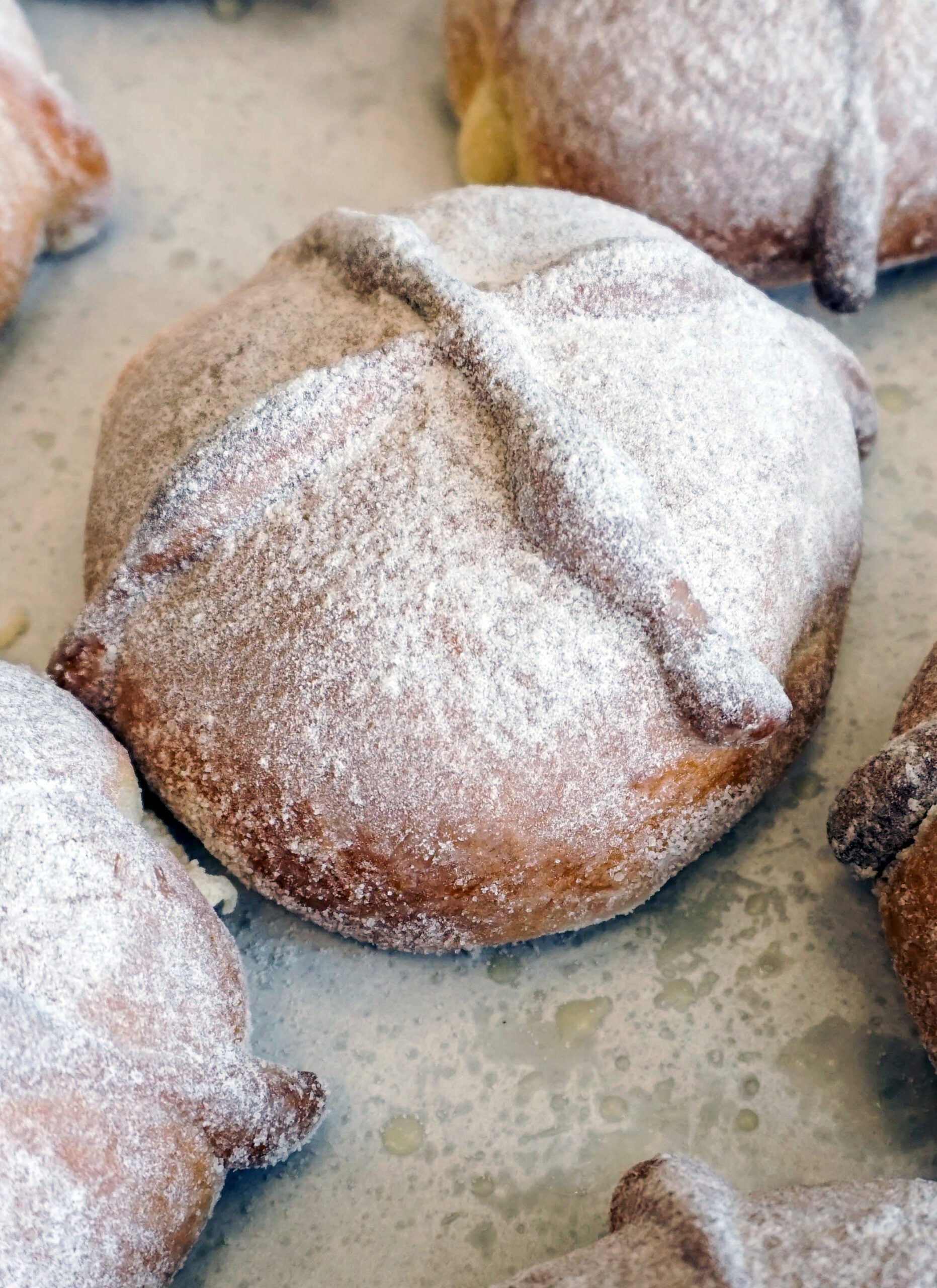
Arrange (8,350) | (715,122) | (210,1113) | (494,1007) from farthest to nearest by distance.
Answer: (8,350)
(715,122)
(494,1007)
(210,1113)

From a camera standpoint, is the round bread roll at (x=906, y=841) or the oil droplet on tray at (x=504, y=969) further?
the oil droplet on tray at (x=504, y=969)

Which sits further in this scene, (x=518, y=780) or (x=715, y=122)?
(x=715, y=122)

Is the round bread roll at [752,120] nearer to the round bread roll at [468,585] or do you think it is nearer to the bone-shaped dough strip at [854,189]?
the bone-shaped dough strip at [854,189]

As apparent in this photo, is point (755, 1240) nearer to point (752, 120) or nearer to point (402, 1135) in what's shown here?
point (402, 1135)

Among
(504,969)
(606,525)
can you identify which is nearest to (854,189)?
(606,525)

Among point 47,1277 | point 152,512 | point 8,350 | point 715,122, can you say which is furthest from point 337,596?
point 8,350

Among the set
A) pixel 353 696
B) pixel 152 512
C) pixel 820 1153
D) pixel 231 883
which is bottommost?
pixel 820 1153

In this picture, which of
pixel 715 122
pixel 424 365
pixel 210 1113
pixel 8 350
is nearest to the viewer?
pixel 210 1113

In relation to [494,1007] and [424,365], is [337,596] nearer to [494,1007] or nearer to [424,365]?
[424,365]

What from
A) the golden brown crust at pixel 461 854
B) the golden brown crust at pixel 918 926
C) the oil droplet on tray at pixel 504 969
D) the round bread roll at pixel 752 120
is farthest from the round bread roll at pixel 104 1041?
the round bread roll at pixel 752 120
